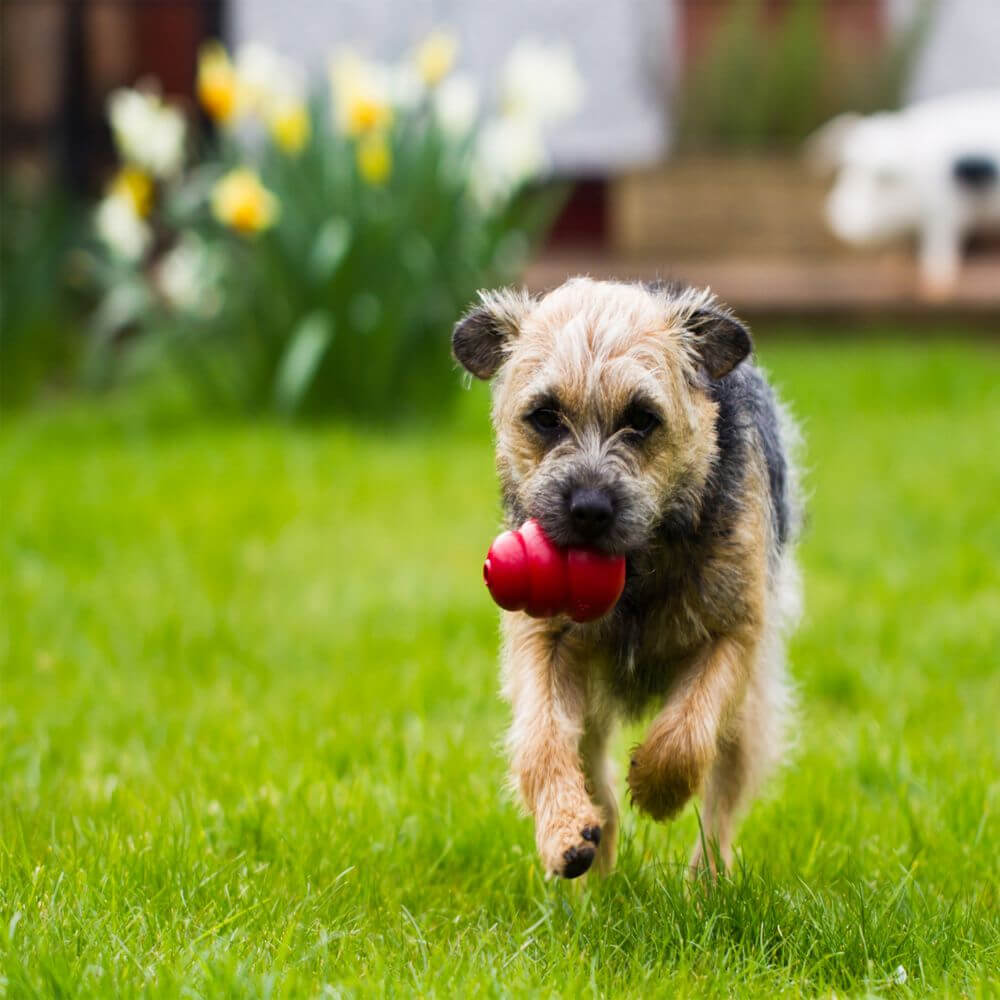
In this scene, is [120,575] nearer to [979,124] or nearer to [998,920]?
[998,920]

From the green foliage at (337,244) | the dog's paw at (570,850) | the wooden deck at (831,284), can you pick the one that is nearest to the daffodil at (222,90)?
the green foliage at (337,244)

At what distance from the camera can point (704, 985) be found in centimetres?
252

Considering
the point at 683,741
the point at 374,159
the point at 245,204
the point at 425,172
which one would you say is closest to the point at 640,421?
the point at 683,741

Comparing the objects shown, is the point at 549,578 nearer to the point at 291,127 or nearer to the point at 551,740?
the point at 551,740

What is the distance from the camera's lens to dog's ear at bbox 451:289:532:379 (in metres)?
3.13

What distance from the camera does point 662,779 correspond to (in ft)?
9.12

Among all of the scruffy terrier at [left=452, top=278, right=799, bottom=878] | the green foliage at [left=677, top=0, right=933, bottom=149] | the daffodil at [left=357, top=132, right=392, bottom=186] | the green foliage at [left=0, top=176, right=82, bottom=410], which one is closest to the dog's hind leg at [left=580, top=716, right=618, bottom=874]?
the scruffy terrier at [left=452, top=278, right=799, bottom=878]

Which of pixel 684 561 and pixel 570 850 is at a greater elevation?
pixel 684 561

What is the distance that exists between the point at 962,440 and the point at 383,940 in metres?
5.93

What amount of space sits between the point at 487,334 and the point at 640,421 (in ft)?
1.47

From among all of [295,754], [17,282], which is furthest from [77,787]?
[17,282]

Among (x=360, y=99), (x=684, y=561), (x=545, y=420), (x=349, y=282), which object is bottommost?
(x=349, y=282)

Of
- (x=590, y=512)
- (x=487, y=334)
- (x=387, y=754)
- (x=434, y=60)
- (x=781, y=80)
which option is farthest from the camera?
(x=781, y=80)

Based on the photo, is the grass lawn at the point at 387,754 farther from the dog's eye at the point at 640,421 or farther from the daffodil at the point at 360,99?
the daffodil at the point at 360,99
